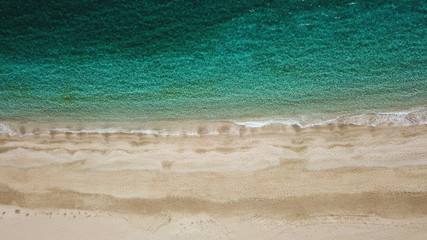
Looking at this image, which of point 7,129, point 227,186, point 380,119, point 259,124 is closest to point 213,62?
point 259,124

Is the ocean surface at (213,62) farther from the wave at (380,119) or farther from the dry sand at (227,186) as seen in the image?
the dry sand at (227,186)

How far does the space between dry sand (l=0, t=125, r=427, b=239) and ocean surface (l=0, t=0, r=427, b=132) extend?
0.86ft

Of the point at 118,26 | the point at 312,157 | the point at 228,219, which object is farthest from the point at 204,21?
the point at 228,219

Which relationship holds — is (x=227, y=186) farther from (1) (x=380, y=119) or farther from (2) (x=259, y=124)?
(1) (x=380, y=119)

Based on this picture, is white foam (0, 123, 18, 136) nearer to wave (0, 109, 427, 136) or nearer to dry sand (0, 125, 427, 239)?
wave (0, 109, 427, 136)

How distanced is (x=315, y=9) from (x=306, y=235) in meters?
2.33

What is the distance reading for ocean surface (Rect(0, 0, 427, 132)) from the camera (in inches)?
122

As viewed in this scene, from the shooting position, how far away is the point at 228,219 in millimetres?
3062

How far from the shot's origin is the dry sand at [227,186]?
3.02m

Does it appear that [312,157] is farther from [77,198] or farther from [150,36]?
[77,198]

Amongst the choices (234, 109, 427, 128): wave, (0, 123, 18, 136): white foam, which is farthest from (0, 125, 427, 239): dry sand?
(0, 123, 18, 136): white foam

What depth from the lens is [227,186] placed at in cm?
310

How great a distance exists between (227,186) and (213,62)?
1.34m

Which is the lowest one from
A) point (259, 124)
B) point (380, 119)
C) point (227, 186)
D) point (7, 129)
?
point (227, 186)
